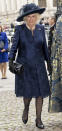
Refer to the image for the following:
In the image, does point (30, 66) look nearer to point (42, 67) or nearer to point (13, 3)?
point (42, 67)

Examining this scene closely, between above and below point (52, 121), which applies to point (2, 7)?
below

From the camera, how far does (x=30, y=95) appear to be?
5.03 metres

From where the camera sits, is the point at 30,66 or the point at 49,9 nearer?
the point at 30,66

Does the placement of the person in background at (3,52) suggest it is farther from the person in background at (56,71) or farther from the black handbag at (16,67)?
the person in background at (56,71)

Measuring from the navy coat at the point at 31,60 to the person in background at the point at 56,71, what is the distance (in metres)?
0.21

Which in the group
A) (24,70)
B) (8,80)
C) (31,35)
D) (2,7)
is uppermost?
(31,35)

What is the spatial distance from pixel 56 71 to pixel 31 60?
0.39m

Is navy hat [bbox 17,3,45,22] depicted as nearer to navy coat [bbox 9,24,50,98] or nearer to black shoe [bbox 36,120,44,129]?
navy coat [bbox 9,24,50,98]

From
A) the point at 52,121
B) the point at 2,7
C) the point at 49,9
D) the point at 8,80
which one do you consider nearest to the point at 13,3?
the point at 2,7

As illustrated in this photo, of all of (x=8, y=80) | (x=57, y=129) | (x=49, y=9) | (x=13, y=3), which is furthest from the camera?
(x=13, y=3)

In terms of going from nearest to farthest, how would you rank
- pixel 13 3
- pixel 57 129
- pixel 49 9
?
1. pixel 57 129
2. pixel 49 9
3. pixel 13 3

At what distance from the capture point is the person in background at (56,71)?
4.75m

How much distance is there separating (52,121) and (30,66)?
35.8 inches

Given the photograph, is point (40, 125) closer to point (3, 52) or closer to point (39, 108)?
point (39, 108)
